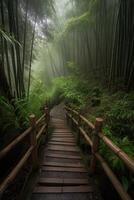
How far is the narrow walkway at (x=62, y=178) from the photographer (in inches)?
78.9

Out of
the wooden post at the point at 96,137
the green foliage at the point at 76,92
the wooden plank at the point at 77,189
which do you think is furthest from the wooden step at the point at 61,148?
the green foliage at the point at 76,92

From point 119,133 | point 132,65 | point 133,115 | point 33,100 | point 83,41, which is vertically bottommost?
point 119,133

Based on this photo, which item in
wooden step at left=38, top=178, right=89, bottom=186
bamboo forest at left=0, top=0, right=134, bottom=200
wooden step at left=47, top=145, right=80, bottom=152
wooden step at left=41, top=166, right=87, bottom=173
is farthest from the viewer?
wooden step at left=47, top=145, right=80, bottom=152

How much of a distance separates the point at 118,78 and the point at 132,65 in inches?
33.6

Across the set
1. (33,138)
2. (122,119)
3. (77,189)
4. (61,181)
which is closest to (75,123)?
(122,119)

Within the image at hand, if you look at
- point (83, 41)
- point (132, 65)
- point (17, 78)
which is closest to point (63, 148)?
point (17, 78)

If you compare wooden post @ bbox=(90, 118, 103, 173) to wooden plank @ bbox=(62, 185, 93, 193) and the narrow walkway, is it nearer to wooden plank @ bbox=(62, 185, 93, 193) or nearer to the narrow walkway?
the narrow walkway

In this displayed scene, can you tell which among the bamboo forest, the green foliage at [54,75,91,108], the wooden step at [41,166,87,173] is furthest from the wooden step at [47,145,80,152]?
the green foliage at [54,75,91,108]

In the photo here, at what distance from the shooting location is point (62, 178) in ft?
7.75

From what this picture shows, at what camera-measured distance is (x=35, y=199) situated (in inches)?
75.2

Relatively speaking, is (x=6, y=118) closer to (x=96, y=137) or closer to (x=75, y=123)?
(x=96, y=137)

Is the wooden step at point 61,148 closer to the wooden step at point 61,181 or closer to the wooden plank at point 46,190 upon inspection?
the wooden step at point 61,181

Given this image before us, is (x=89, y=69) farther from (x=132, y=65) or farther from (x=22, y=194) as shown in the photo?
(x=22, y=194)

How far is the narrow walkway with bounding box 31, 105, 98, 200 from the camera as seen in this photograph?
2004mm
